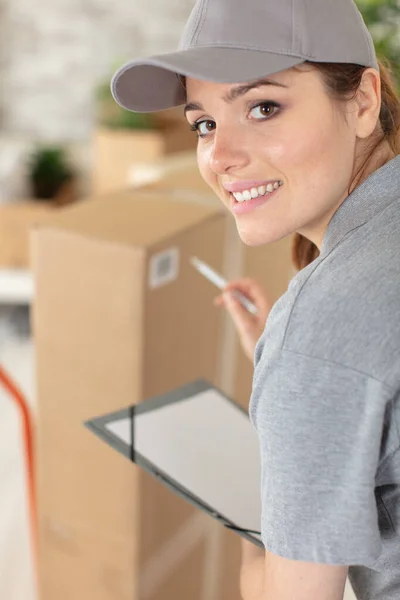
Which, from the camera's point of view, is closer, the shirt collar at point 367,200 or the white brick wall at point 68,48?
the shirt collar at point 367,200

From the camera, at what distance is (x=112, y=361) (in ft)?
3.72

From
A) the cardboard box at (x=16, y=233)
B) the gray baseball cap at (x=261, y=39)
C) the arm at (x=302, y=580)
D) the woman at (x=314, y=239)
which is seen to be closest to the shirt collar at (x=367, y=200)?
the woman at (x=314, y=239)

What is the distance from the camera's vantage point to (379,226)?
0.62 m

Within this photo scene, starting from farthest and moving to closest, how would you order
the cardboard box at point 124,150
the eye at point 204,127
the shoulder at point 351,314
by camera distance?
the cardboard box at point 124,150 < the eye at point 204,127 < the shoulder at point 351,314

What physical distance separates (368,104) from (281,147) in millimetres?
108

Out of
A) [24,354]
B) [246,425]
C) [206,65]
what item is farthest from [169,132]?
[206,65]

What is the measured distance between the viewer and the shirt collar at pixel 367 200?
2.13 feet

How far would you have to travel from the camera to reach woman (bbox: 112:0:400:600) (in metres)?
0.54

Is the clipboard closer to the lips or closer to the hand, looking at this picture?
the hand

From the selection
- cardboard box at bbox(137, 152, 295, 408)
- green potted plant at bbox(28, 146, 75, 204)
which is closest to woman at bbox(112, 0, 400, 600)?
cardboard box at bbox(137, 152, 295, 408)

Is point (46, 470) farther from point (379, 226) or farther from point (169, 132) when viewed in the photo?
point (169, 132)

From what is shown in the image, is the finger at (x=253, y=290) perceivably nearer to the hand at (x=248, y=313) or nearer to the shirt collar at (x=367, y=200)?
the hand at (x=248, y=313)

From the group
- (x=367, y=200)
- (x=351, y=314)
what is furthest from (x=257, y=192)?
(x=351, y=314)

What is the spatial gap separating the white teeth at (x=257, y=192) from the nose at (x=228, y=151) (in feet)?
0.10
